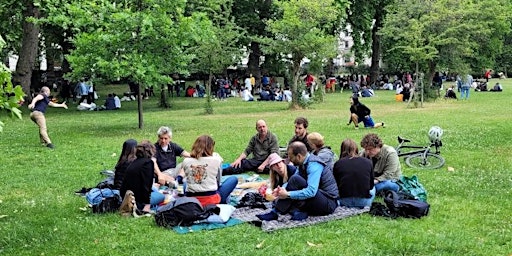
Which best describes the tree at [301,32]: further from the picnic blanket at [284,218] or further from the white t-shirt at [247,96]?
the picnic blanket at [284,218]

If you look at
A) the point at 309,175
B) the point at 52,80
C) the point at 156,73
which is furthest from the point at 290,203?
the point at 52,80

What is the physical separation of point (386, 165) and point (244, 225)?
2.65 m

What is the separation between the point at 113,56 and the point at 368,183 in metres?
11.7

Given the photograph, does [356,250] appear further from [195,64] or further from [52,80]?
[52,80]

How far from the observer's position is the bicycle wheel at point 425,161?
1082 centimetres

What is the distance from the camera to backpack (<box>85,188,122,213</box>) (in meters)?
7.78

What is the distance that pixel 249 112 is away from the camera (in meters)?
25.9

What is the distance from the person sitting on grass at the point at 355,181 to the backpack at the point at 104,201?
304cm

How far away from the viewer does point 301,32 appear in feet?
80.9

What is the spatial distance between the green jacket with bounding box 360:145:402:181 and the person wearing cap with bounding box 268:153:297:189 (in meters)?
1.42

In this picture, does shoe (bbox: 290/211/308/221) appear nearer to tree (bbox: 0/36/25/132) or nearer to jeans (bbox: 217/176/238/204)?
jeans (bbox: 217/176/238/204)

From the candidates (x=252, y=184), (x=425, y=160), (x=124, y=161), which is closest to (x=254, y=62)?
(x=425, y=160)

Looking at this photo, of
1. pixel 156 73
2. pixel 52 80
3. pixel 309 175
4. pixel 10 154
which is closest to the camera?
pixel 309 175

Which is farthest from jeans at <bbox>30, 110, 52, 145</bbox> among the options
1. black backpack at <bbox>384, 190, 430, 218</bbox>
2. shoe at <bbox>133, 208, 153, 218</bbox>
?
black backpack at <bbox>384, 190, 430, 218</bbox>
